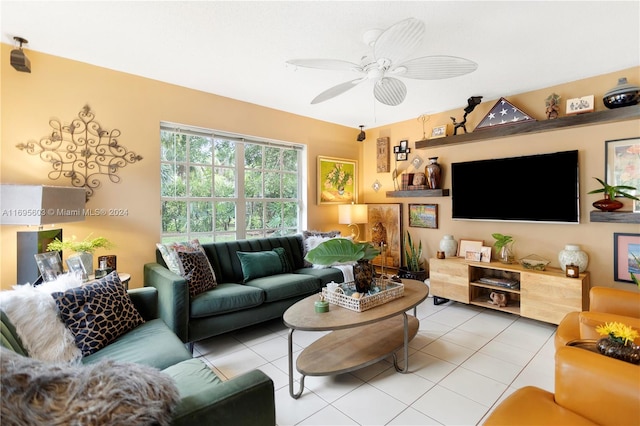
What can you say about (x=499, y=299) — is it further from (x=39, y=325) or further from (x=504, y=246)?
(x=39, y=325)

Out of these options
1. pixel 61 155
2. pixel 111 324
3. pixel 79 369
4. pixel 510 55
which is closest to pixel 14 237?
pixel 61 155

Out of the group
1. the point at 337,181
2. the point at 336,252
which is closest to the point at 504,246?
the point at 336,252

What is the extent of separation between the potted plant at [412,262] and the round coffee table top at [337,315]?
6.06 ft

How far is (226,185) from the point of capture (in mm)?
3900

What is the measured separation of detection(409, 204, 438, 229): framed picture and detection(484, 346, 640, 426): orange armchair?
124 inches

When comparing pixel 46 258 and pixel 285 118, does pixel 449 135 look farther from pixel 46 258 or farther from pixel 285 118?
pixel 46 258

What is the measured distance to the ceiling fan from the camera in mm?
1740

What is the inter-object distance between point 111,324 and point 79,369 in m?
1.07

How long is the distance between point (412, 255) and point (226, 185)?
9.34 ft

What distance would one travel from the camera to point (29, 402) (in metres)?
0.82

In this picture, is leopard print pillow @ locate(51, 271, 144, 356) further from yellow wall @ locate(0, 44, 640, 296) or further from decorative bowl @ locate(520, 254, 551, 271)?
decorative bowl @ locate(520, 254, 551, 271)

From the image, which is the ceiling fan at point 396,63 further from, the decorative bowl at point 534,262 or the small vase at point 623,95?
the decorative bowl at point 534,262

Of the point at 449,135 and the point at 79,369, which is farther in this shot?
the point at 449,135

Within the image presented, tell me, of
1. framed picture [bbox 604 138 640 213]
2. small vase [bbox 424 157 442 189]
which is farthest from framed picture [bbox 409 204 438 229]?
framed picture [bbox 604 138 640 213]
